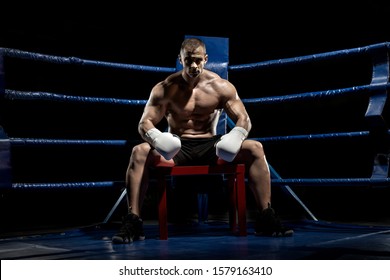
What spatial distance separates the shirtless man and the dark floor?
15 cm

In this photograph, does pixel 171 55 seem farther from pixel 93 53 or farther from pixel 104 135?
pixel 104 135

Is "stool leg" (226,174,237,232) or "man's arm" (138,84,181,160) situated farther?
"stool leg" (226,174,237,232)

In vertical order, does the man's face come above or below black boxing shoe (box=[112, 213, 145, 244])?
above

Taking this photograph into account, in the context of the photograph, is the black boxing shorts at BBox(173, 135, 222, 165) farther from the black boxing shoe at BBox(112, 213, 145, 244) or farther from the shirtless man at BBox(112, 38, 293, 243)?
the black boxing shoe at BBox(112, 213, 145, 244)

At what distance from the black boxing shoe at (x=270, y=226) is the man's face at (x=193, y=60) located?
724mm

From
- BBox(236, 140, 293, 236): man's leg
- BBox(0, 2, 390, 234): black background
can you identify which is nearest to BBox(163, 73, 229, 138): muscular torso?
BBox(236, 140, 293, 236): man's leg

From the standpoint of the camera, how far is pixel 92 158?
182 inches

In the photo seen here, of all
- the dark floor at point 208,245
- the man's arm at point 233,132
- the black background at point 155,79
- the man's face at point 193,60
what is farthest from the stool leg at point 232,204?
the black background at point 155,79

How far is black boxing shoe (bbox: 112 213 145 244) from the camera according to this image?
2.06 meters

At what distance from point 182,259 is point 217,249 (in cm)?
26

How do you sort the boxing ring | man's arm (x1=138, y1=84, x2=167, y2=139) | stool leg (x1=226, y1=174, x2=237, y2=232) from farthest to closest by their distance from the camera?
the boxing ring
stool leg (x1=226, y1=174, x2=237, y2=232)
man's arm (x1=138, y1=84, x2=167, y2=139)

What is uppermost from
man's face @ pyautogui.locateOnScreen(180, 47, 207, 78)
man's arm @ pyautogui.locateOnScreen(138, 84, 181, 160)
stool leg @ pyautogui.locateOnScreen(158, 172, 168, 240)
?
man's face @ pyautogui.locateOnScreen(180, 47, 207, 78)

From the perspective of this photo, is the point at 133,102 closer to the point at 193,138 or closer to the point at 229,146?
the point at 193,138

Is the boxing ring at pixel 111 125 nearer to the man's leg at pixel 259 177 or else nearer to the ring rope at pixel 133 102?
the ring rope at pixel 133 102
